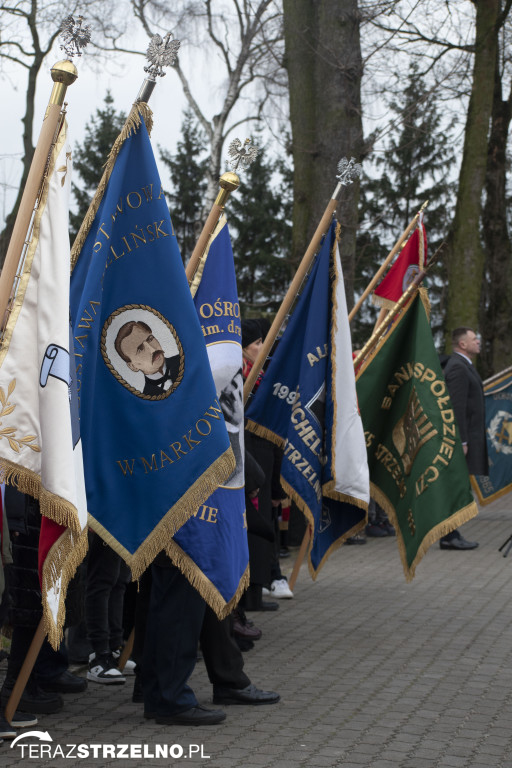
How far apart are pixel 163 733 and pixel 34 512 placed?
1.09 meters

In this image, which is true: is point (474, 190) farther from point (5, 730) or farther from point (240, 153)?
point (5, 730)

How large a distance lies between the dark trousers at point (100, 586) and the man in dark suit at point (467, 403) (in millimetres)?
5227

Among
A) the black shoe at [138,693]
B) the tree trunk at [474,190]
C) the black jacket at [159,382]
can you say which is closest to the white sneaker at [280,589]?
the black shoe at [138,693]

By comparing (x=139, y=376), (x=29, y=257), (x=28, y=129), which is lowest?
(x=139, y=376)

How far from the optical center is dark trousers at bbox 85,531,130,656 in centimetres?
551

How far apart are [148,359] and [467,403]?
6311 mm

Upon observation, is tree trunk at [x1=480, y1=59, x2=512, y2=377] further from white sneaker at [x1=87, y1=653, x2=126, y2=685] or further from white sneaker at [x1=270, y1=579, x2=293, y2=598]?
white sneaker at [x1=87, y1=653, x2=126, y2=685]

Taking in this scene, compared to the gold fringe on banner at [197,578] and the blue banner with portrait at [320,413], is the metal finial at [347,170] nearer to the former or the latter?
the blue banner with portrait at [320,413]

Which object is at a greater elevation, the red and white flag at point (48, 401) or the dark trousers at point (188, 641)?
the red and white flag at point (48, 401)

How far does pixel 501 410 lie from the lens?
11.9m

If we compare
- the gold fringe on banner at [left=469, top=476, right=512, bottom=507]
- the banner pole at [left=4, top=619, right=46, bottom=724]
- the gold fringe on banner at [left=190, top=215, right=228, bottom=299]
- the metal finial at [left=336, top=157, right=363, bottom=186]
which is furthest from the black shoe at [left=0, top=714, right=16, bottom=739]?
the gold fringe on banner at [left=469, top=476, right=512, bottom=507]

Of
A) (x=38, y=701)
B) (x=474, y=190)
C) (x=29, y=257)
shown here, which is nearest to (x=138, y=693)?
(x=38, y=701)

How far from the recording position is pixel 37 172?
397cm

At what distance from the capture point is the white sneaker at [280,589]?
777 cm
